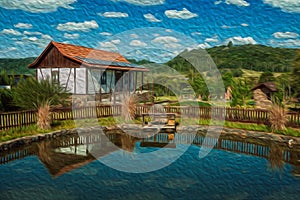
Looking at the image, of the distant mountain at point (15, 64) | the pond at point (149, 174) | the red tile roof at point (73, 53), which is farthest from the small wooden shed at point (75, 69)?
the pond at point (149, 174)

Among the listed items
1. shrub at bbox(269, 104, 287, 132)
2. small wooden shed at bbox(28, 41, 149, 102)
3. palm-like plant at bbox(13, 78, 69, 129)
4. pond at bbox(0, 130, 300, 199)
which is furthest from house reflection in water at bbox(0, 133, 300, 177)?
small wooden shed at bbox(28, 41, 149, 102)

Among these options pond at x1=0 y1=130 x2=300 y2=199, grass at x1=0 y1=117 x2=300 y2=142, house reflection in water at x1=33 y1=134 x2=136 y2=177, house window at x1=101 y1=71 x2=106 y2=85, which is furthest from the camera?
house window at x1=101 y1=71 x2=106 y2=85

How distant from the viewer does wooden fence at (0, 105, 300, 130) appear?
9.71 m

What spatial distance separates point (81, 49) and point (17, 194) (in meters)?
15.6

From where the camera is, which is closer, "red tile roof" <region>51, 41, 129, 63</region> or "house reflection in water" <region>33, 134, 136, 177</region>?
"house reflection in water" <region>33, 134, 136, 177</region>

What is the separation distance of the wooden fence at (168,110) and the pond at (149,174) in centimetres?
156

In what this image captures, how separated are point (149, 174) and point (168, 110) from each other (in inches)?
282

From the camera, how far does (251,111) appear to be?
1143 cm

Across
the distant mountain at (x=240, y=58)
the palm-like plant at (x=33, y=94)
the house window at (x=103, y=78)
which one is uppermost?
the distant mountain at (x=240, y=58)

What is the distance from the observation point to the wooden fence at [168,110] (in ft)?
31.9

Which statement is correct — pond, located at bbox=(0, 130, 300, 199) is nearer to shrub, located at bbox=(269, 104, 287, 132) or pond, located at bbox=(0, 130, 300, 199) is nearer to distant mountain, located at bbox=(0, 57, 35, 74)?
shrub, located at bbox=(269, 104, 287, 132)

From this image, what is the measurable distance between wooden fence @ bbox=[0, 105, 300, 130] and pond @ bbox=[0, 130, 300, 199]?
1.56 metres

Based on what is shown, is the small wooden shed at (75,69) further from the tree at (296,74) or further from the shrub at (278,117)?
the tree at (296,74)

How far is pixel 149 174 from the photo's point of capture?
244 inches
